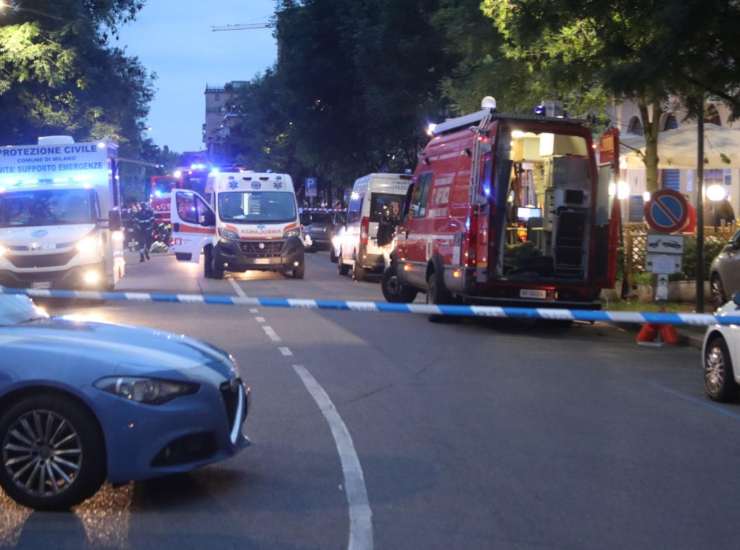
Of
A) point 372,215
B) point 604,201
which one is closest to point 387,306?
point 604,201

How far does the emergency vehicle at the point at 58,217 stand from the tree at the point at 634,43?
8313 millimetres

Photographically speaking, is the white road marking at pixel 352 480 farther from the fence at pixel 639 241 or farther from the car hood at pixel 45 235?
the fence at pixel 639 241

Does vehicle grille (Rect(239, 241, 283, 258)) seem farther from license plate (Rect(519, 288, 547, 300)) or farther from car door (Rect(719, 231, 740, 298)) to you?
license plate (Rect(519, 288, 547, 300))

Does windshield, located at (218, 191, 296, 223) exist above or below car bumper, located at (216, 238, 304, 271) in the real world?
above

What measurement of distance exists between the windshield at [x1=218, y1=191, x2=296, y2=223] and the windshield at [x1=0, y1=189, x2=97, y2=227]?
832cm

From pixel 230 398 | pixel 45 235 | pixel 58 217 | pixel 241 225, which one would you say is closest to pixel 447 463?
pixel 230 398

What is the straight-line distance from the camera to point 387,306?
972 cm

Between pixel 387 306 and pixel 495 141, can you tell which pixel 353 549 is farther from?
pixel 495 141

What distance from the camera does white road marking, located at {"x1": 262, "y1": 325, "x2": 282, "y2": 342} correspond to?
53.6 feet

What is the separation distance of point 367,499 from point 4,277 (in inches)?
618

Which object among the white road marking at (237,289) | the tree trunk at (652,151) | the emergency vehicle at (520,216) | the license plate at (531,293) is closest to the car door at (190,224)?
the white road marking at (237,289)

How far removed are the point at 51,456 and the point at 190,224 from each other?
25.2m

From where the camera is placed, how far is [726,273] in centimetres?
2159

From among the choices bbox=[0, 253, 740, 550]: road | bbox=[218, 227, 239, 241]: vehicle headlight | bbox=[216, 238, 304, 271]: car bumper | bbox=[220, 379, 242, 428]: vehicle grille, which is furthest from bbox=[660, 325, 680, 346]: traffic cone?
bbox=[218, 227, 239, 241]: vehicle headlight
